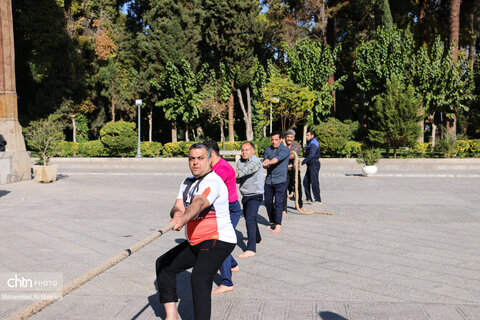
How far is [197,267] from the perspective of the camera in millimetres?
3342

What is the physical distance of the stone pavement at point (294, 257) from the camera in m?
4.23

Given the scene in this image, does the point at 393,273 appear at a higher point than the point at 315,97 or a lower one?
lower

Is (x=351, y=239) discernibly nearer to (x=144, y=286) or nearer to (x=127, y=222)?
(x=144, y=286)

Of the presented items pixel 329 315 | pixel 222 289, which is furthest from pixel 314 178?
pixel 329 315

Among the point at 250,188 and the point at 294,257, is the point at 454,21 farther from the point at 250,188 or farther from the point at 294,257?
the point at 294,257

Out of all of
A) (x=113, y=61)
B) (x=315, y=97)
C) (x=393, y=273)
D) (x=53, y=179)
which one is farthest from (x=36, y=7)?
(x=393, y=273)

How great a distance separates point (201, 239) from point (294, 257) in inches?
114

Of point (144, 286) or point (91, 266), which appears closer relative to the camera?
point (144, 286)

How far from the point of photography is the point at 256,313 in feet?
13.4

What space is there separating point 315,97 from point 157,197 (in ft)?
Result: 70.6

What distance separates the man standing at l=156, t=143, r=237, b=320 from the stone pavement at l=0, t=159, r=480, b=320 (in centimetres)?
79

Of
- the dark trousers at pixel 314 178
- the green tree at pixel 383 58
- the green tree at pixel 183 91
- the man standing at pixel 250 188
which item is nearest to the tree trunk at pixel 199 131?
the green tree at pixel 183 91

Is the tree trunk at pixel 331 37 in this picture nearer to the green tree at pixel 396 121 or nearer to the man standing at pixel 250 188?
the green tree at pixel 396 121

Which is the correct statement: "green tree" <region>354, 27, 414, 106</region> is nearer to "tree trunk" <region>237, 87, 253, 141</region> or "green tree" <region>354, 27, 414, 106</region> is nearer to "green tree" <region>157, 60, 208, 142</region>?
"tree trunk" <region>237, 87, 253, 141</region>
